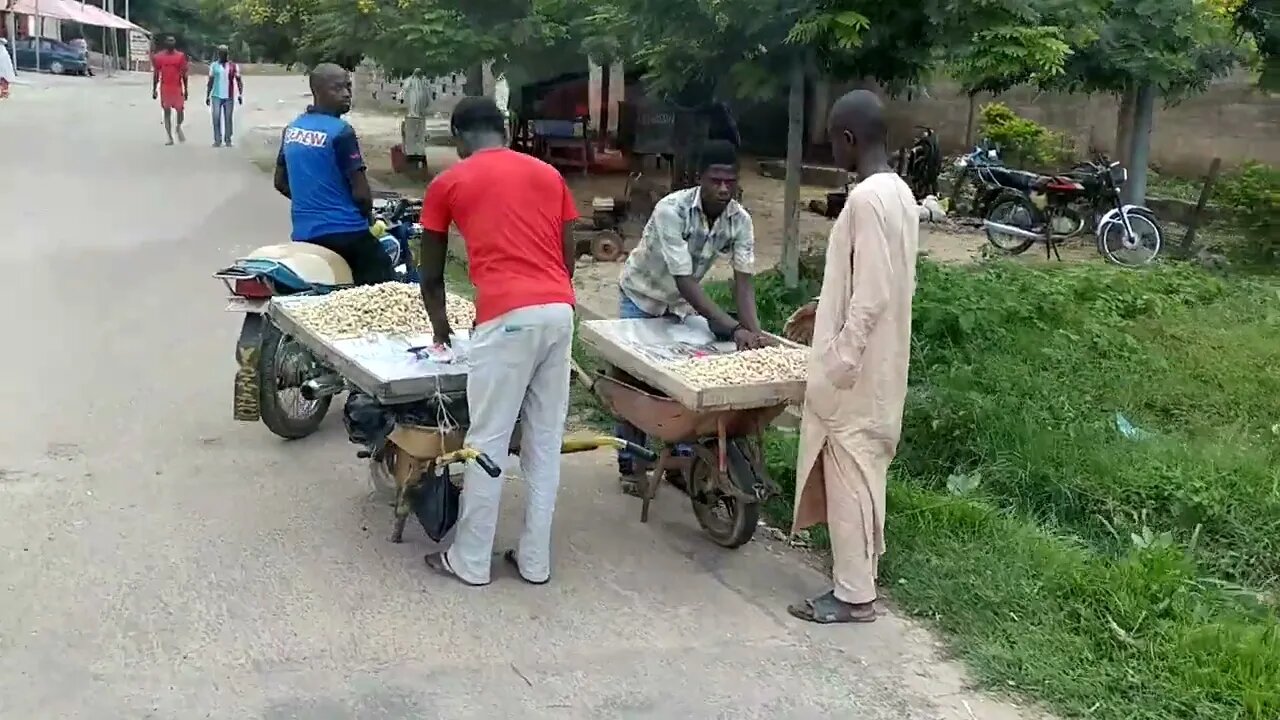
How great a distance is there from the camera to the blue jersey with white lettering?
21.4ft

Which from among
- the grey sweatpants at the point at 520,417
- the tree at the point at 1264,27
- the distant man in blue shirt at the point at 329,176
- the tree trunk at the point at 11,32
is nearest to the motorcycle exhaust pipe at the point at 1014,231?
the tree at the point at 1264,27

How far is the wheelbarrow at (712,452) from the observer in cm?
503

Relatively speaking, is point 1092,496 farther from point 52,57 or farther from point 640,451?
point 52,57

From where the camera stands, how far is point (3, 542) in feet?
16.5

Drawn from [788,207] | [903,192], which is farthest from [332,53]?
[903,192]

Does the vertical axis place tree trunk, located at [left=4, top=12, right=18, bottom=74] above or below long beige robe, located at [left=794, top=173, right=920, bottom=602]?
above

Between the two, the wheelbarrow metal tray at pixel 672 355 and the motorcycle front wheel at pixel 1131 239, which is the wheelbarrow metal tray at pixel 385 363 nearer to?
the wheelbarrow metal tray at pixel 672 355

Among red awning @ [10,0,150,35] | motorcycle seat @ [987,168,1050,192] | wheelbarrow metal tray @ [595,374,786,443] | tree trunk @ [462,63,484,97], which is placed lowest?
wheelbarrow metal tray @ [595,374,786,443]

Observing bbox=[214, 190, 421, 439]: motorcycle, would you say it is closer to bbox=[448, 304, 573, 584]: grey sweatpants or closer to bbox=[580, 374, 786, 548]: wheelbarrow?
bbox=[448, 304, 573, 584]: grey sweatpants

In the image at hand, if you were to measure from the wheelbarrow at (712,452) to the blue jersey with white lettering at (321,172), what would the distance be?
6.40ft

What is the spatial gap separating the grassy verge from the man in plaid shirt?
0.92 meters

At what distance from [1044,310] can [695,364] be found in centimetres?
395

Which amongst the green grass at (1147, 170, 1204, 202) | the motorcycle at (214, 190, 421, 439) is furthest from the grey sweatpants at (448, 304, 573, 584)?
the green grass at (1147, 170, 1204, 202)

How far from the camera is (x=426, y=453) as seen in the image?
4965 mm
